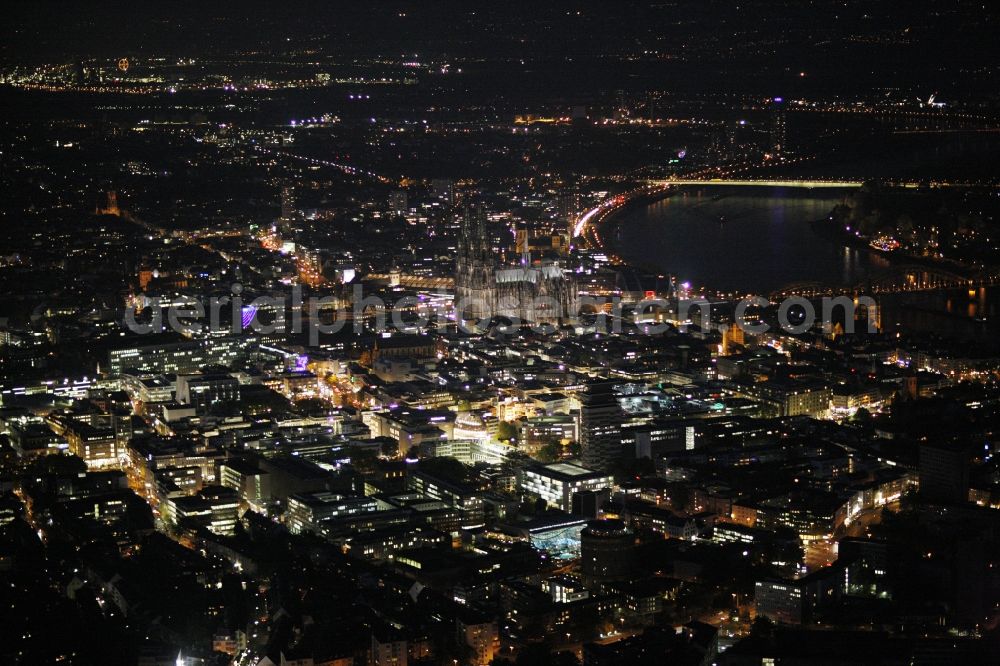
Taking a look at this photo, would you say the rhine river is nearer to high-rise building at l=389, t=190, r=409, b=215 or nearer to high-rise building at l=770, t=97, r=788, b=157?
high-rise building at l=389, t=190, r=409, b=215

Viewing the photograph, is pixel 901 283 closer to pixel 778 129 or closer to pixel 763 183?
pixel 763 183

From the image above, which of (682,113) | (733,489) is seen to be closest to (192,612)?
(733,489)

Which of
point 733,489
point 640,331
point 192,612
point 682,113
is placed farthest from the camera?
point 682,113

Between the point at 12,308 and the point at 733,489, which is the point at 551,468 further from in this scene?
the point at 12,308

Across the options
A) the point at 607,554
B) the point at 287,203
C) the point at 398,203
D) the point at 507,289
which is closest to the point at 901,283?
the point at 507,289

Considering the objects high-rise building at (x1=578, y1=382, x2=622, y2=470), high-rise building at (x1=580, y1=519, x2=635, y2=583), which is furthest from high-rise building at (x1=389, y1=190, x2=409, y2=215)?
high-rise building at (x1=580, y1=519, x2=635, y2=583)

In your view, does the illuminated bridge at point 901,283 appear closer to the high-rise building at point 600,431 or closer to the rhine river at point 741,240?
the rhine river at point 741,240

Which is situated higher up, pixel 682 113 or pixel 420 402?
pixel 682 113
